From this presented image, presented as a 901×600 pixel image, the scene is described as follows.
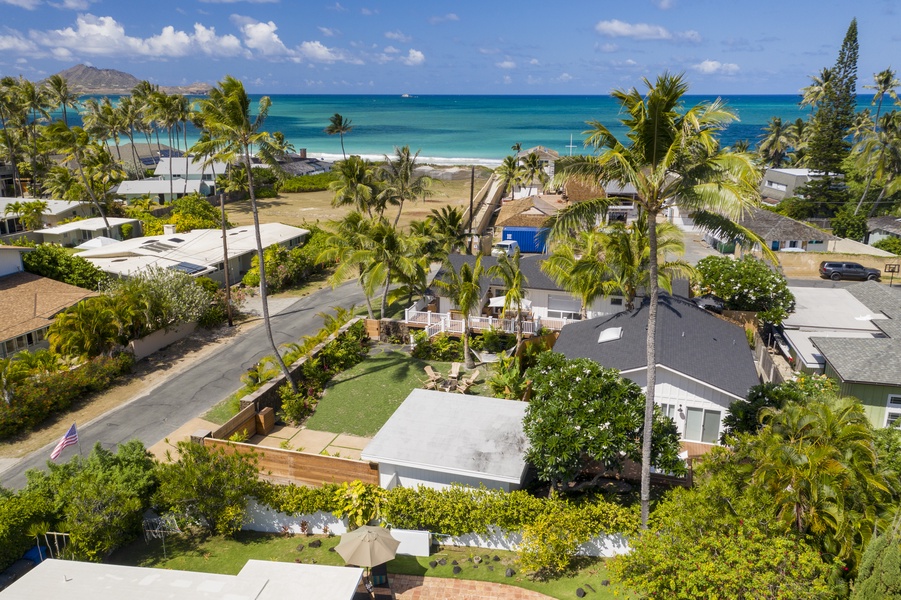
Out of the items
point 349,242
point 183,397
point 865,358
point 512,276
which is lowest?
point 183,397

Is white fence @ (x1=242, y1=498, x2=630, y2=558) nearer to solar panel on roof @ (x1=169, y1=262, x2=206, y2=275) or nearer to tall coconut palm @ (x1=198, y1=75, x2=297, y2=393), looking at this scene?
tall coconut palm @ (x1=198, y1=75, x2=297, y2=393)

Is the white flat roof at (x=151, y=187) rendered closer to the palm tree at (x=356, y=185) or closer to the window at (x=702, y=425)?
the palm tree at (x=356, y=185)

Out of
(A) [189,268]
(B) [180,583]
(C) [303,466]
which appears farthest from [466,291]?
(A) [189,268]

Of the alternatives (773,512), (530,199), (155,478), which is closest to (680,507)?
(773,512)

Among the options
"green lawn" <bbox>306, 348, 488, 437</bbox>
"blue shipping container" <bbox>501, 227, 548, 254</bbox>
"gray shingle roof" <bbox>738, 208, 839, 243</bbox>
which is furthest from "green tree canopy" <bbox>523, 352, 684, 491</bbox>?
"gray shingle roof" <bbox>738, 208, 839, 243</bbox>

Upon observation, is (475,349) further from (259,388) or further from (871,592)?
(871,592)

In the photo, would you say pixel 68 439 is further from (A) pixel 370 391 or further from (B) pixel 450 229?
(B) pixel 450 229
